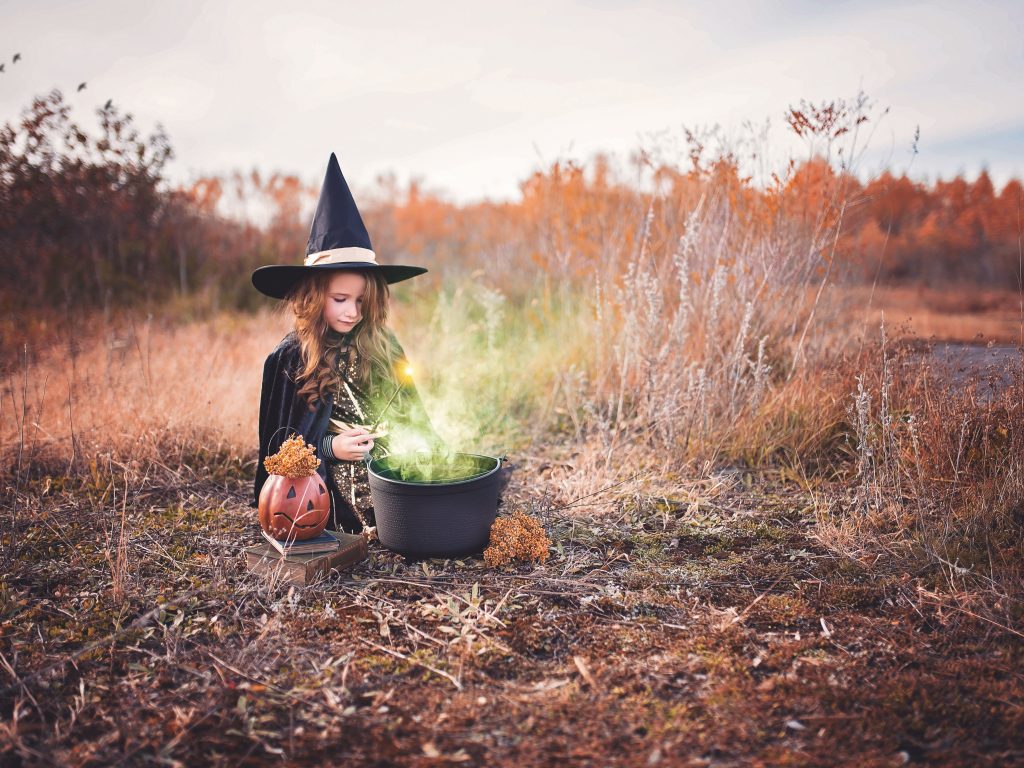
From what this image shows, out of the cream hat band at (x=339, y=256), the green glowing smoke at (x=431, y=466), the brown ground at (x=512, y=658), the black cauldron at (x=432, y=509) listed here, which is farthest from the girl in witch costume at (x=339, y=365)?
the brown ground at (x=512, y=658)

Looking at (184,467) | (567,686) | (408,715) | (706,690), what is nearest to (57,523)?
(184,467)

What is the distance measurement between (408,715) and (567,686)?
0.46m

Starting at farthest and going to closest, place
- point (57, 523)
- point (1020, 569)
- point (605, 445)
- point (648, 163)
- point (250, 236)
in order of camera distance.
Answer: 1. point (250, 236)
2. point (648, 163)
3. point (605, 445)
4. point (57, 523)
5. point (1020, 569)

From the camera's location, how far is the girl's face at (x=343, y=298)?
109 inches

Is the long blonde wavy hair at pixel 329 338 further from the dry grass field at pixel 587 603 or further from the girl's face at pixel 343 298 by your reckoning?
the dry grass field at pixel 587 603

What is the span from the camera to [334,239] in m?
2.69

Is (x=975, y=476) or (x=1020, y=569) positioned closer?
(x=1020, y=569)

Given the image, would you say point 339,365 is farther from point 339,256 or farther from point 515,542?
point 515,542

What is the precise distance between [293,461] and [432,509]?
1.80ft

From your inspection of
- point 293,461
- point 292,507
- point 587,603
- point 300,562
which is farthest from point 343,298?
point 587,603

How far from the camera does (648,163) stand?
181 inches

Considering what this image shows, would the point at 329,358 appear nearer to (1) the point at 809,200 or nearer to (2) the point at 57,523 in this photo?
(2) the point at 57,523

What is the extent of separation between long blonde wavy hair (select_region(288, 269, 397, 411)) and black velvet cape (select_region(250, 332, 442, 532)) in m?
0.04

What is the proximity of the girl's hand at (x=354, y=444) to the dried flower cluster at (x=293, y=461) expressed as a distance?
0.21m
